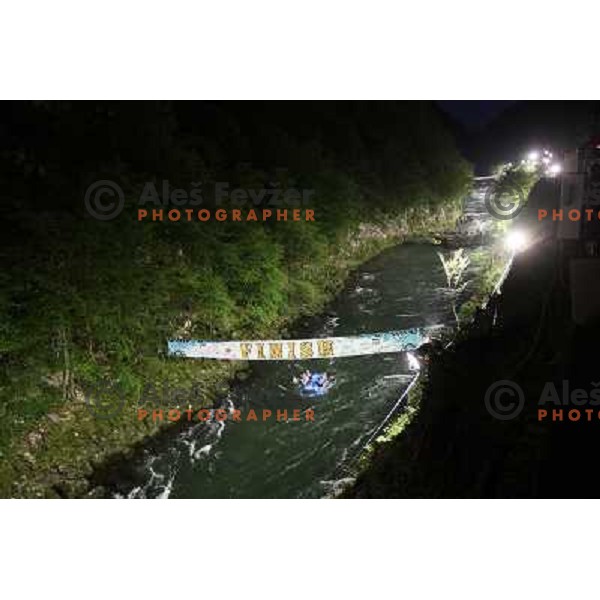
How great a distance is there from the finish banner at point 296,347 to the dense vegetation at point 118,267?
0.91 metres

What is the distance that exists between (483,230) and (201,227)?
36.0m

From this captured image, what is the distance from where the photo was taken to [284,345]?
62.9ft

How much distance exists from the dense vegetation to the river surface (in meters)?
1.41

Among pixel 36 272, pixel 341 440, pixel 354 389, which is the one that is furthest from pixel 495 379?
pixel 36 272

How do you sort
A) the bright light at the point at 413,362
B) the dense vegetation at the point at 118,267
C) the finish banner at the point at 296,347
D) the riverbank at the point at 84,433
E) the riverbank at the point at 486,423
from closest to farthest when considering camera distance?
the riverbank at the point at 486,423
the dense vegetation at the point at 118,267
the riverbank at the point at 84,433
the finish banner at the point at 296,347
the bright light at the point at 413,362

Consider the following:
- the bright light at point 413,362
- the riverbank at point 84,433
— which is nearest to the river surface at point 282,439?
the bright light at point 413,362

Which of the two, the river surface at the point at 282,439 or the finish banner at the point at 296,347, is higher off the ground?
the finish banner at the point at 296,347

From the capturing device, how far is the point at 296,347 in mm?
19234

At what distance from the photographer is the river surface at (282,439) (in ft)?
50.5

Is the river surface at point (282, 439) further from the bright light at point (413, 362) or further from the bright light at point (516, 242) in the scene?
the bright light at point (516, 242)

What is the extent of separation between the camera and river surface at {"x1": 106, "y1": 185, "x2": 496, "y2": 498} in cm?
1540

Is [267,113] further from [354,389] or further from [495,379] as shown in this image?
[495,379]

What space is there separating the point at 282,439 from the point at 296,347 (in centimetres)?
345

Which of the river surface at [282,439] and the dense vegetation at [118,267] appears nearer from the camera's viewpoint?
the dense vegetation at [118,267]
